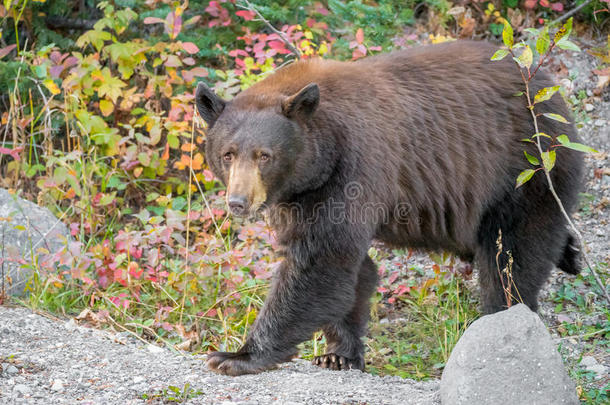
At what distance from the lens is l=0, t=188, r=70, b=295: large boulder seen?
5.57 metres

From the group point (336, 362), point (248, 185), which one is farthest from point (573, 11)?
point (248, 185)

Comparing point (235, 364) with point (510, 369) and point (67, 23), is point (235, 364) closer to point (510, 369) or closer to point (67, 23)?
point (510, 369)

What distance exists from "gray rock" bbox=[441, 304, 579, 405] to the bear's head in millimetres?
1279

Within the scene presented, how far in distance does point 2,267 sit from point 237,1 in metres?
2.95

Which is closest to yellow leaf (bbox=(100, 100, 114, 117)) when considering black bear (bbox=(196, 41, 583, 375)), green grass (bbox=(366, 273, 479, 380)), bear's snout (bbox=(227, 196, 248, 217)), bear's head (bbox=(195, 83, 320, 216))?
black bear (bbox=(196, 41, 583, 375))

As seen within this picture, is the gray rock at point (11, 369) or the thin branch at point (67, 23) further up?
the thin branch at point (67, 23)

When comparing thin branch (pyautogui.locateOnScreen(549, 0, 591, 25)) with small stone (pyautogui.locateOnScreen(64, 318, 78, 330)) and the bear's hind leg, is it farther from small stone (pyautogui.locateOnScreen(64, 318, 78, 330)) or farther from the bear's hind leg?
small stone (pyautogui.locateOnScreen(64, 318, 78, 330))

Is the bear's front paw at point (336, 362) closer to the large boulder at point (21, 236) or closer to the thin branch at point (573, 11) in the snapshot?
the large boulder at point (21, 236)

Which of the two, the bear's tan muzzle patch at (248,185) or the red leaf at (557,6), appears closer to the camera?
the bear's tan muzzle patch at (248,185)

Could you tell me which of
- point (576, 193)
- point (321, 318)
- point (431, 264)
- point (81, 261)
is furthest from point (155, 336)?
point (576, 193)

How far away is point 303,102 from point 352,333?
1.54m

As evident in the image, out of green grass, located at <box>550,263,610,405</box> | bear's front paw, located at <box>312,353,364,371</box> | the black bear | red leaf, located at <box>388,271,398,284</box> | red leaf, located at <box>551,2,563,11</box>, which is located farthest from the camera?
red leaf, located at <box>551,2,563,11</box>

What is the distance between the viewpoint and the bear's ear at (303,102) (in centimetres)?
407

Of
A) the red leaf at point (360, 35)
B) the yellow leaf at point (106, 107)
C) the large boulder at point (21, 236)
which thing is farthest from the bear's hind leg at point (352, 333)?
the yellow leaf at point (106, 107)
